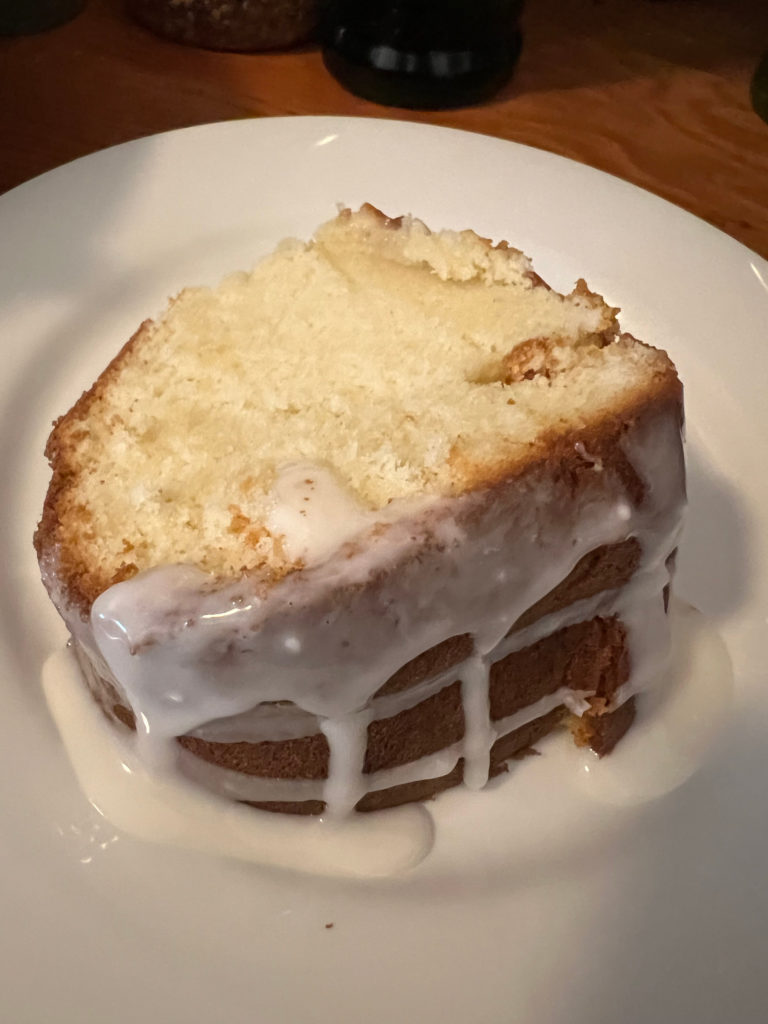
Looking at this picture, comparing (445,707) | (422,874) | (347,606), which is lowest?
(422,874)

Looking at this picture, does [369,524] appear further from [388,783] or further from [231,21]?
[231,21]

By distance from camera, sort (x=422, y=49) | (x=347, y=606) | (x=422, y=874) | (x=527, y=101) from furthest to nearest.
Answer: (x=527, y=101) → (x=422, y=49) → (x=422, y=874) → (x=347, y=606)

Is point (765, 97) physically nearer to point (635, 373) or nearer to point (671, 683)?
point (635, 373)

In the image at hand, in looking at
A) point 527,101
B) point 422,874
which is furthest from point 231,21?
point 422,874

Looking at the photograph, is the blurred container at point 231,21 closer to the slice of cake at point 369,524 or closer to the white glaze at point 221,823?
the slice of cake at point 369,524

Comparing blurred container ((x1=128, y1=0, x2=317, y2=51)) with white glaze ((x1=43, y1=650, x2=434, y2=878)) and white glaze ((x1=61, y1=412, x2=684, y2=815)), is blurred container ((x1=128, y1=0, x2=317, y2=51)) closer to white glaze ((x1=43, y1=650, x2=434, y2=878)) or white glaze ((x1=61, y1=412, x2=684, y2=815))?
white glaze ((x1=61, y1=412, x2=684, y2=815))

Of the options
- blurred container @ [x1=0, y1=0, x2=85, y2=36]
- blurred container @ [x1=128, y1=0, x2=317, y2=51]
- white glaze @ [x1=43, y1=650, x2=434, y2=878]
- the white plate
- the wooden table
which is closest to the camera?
the white plate

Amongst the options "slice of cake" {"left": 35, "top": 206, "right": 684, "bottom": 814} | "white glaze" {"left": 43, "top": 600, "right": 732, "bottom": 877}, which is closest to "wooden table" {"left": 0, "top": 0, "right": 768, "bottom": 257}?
"slice of cake" {"left": 35, "top": 206, "right": 684, "bottom": 814}
